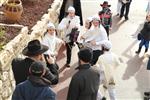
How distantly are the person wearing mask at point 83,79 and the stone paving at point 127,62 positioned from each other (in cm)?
290

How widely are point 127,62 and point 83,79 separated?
5.39 m

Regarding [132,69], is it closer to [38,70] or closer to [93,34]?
[93,34]

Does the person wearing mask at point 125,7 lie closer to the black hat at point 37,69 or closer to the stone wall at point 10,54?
the stone wall at point 10,54

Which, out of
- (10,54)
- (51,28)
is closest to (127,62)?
(51,28)

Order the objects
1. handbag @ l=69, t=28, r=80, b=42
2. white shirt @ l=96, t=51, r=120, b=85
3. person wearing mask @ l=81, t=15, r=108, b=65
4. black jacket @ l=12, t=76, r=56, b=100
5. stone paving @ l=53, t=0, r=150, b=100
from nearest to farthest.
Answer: black jacket @ l=12, t=76, r=56, b=100 → white shirt @ l=96, t=51, r=120, b=85 → person wearing mask @ l=81, t=15, r=108, b=65 → stone paving @ l=53, t=0, r=150, b=100 → handbag @ l=69, t=28, r=80, b=42

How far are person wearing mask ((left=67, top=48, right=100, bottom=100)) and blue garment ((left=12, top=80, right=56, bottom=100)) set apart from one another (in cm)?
107

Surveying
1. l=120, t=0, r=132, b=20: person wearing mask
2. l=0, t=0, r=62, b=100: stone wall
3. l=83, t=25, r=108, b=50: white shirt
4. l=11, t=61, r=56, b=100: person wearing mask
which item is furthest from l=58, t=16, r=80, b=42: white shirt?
l=11, t=61, r=56, b=100: person wearing mask

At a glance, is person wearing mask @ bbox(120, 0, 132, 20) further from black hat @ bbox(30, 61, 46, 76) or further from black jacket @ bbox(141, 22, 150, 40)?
black hat @ bbox(30, 61, 46, 76)

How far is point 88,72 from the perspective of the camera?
696 cm

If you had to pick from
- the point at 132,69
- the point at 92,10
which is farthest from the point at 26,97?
the point at 92,10

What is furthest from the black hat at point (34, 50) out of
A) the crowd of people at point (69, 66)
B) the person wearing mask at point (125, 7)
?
the person wearing mask at point (125, 7)

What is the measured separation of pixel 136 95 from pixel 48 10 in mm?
4181

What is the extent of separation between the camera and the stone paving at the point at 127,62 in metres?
10.4

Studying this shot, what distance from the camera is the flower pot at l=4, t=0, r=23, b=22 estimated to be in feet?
36.6
